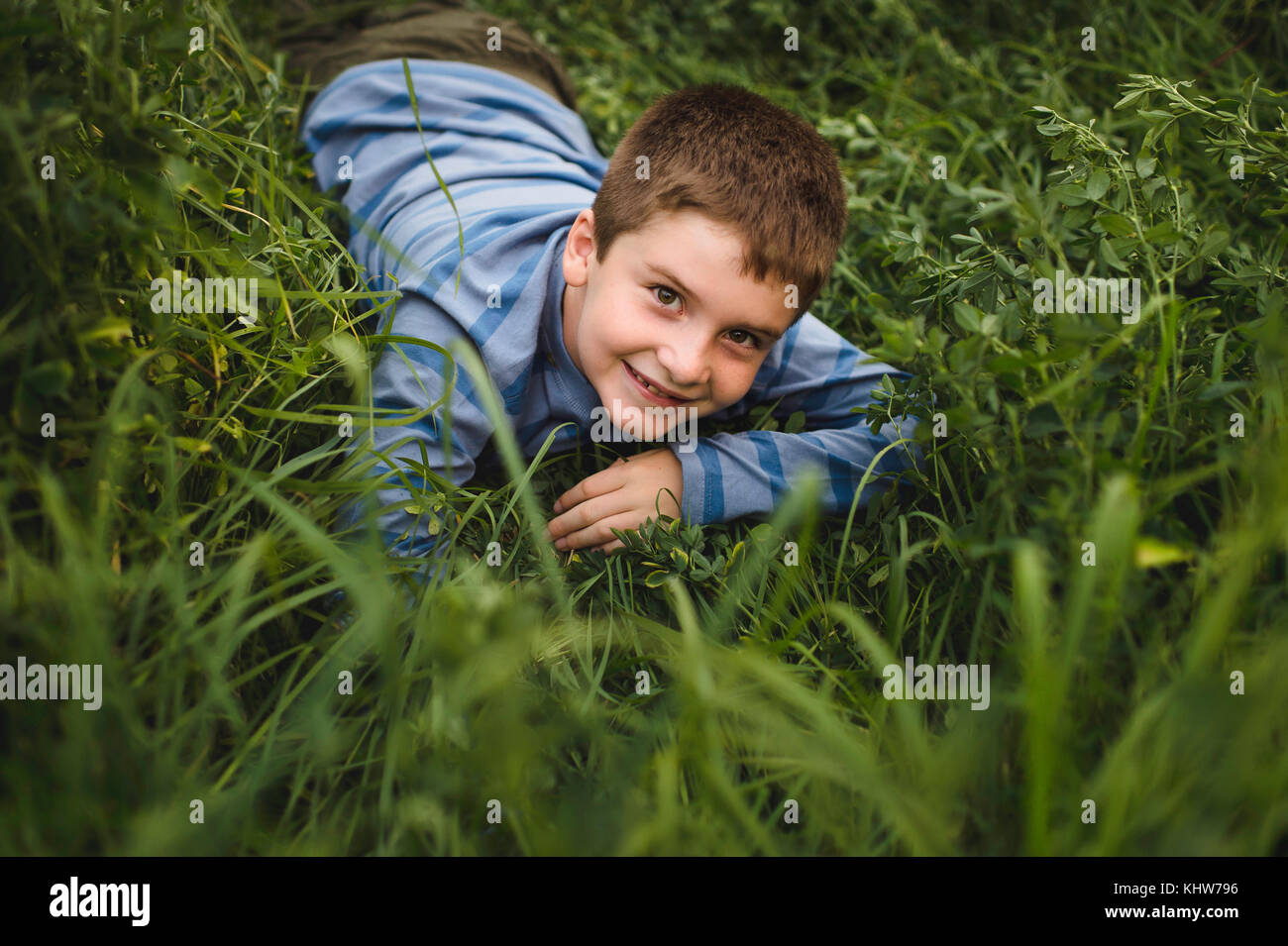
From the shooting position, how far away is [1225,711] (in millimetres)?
1050

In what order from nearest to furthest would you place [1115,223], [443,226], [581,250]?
[1115,223] < [581,250] < [443,226]

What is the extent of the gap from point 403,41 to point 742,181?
1.96 m

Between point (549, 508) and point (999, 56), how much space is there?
9.19 feet

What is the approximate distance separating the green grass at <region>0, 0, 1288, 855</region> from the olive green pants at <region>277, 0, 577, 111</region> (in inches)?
49.3

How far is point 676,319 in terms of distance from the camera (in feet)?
6.31

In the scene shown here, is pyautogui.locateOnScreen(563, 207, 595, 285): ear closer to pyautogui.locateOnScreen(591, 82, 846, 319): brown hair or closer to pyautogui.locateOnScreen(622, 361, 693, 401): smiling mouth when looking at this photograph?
pyautogui.locateOnScreen(591, 82, 846, 319): brown hair

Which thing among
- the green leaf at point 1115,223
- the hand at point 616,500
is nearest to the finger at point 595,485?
the hand at point 616,500

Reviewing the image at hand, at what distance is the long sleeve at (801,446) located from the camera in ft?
6.89

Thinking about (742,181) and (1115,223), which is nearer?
(1115,223)

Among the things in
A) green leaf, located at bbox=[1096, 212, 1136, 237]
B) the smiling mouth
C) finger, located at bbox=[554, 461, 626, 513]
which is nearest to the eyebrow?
the smiling mouth

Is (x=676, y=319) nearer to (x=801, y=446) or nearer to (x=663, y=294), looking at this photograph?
(x=663, y=294)

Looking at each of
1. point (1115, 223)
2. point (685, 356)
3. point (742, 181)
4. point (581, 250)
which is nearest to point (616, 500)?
point (685, 356)
